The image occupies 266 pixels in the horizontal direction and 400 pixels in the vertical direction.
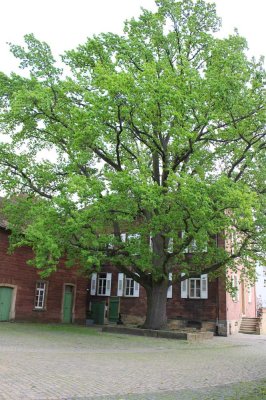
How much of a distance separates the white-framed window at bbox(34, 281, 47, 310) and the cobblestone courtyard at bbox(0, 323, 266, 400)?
1166 centimetres

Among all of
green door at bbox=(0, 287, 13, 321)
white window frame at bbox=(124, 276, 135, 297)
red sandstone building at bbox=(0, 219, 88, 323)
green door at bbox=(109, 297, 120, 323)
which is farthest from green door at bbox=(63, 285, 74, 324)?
green door at bbox=(0, 287, 13, 321)

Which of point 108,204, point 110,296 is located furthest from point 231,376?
point 110,296

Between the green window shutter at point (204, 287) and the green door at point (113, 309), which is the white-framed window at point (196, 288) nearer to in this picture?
the green window shutter at point (204, 287)

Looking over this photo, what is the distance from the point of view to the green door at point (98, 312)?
31913mm

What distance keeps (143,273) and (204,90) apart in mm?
10128

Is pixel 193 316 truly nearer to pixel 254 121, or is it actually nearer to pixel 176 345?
pixel 176 345

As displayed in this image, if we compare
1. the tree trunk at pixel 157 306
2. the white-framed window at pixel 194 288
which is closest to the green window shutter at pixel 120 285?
the white-framed window at pixel 194 288

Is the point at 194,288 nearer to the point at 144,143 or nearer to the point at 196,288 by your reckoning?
the point at 196,288

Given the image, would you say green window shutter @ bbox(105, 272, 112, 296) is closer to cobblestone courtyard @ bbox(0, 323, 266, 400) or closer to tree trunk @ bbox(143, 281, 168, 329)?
tree trunk @ bbox(143, 281, 168, 329)

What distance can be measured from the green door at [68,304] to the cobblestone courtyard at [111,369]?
546 inches

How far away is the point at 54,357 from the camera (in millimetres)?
11883

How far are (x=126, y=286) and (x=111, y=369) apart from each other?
22.5 m

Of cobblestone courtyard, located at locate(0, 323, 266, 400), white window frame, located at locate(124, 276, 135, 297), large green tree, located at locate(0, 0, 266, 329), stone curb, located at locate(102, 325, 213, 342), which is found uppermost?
large green tree, located at locate(0, 0, 266, 329)

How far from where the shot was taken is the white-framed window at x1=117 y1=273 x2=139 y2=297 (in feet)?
106
